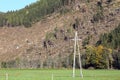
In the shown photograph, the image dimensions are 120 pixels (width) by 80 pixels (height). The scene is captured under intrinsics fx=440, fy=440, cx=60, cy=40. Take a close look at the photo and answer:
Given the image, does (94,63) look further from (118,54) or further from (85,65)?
(118,54)

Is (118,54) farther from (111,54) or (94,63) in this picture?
(94,63)

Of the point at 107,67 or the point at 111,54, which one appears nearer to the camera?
the point at 107,67

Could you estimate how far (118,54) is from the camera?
188125mm

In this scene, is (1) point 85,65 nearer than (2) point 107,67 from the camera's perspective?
No

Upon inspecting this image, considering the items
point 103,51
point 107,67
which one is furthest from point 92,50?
point 107,67

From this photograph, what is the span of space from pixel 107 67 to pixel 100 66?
4.13 metres

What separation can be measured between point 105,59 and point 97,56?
343cm

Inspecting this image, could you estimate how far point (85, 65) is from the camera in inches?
7087

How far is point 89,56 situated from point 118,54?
14.6 meters

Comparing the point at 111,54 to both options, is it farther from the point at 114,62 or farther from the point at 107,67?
the point at 107,67

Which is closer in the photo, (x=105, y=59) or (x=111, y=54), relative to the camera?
(x=105, y=59)

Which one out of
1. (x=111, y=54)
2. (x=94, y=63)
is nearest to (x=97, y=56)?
(x=94, y=63)

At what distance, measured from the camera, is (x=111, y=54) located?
188 metres

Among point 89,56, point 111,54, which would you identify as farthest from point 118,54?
point 89,56
